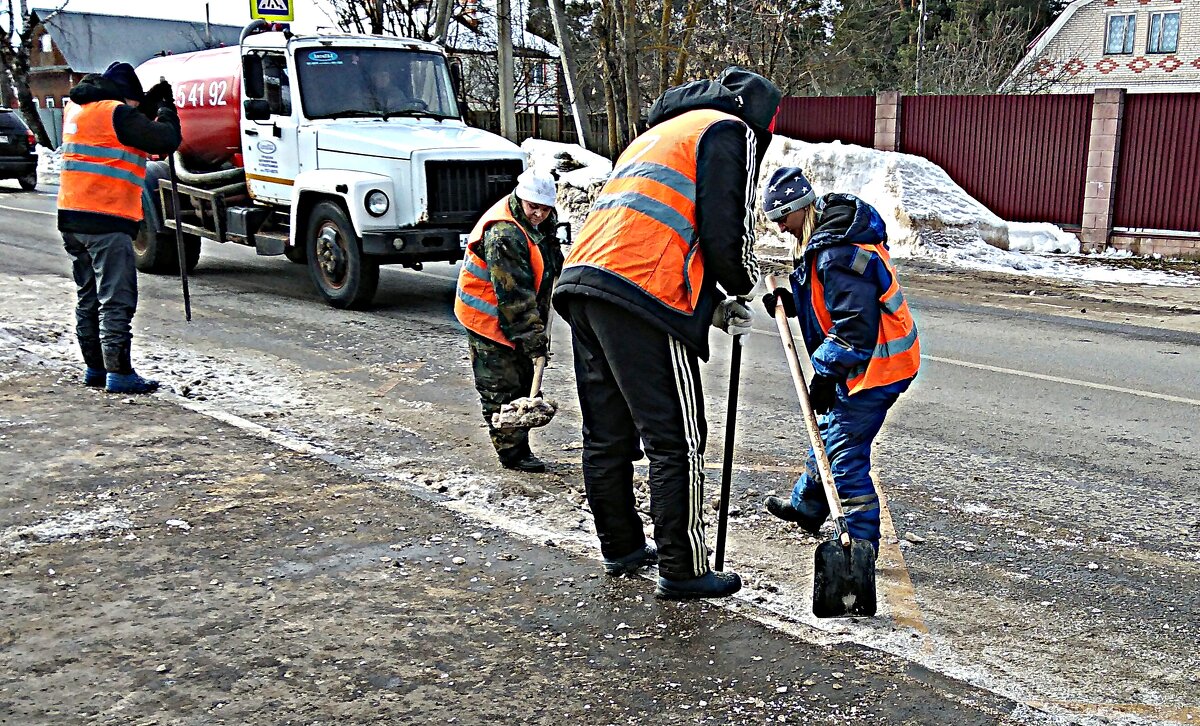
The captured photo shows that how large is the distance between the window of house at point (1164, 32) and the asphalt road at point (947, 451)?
120 feet

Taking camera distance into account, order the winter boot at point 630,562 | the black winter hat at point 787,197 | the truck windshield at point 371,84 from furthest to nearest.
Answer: the truck windshield at point 371,84, the winter boot at point 630,562, the black winter hat at point 787,197

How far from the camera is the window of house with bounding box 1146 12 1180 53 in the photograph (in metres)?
42.5

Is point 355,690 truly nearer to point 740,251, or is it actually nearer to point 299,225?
point 740,251

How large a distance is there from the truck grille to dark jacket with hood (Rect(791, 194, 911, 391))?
6.63 meters

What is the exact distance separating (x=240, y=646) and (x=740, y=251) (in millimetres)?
2086

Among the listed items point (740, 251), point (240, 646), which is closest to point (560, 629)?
point (240, 646)

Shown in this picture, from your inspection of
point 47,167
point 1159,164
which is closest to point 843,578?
point 1159,164

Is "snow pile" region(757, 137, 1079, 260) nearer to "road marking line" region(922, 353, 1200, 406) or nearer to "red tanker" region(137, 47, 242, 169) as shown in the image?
"road marking line" region(922, 353, 1200, 406)

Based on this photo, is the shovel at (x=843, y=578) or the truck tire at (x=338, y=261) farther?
the truck tire at (x=338, y=261)

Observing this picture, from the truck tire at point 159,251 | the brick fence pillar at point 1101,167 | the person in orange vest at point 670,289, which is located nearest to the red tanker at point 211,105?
the truck tire at point 159,251

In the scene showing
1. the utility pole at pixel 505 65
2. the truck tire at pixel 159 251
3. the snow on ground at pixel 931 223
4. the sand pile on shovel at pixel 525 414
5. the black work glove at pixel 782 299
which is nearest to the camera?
the black work glove at pixel 782 299

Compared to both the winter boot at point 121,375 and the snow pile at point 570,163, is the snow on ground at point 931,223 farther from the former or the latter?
the winter boot at point 121,375

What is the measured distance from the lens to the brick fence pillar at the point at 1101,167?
15.4m

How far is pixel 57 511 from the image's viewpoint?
4.96 metres
